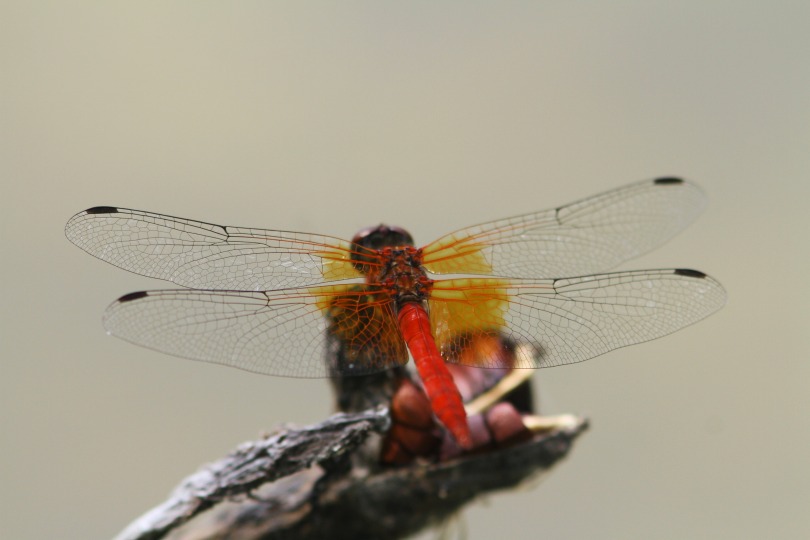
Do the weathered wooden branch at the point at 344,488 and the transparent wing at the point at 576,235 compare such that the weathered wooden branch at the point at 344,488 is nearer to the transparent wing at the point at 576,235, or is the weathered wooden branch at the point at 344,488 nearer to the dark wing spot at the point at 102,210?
the transparent wing at the point at 576,235

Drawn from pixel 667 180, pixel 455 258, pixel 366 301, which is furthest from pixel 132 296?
pixel 667 180

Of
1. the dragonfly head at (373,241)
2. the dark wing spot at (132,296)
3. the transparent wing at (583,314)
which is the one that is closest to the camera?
the dark wing spot at (132,296)

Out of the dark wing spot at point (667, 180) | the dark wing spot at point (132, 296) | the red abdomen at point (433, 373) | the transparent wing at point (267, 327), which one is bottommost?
the red abdomen at point (433, 373)

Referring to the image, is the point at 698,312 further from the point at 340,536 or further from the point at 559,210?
the point at 340,536

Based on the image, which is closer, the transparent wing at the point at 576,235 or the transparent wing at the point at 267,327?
the transparent wing at the point at 267,327

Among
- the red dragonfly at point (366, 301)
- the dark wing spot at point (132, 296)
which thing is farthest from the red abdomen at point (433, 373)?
the dark wing spot at point (132, 296)

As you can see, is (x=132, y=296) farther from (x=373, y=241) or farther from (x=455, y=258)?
(x=455, y=258)

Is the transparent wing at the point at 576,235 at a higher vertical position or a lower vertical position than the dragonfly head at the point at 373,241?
lower
